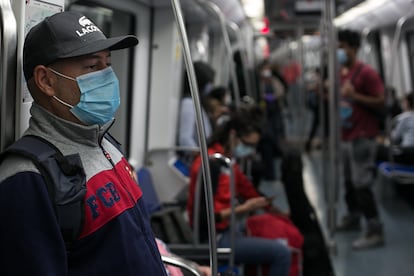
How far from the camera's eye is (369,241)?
4734 mm

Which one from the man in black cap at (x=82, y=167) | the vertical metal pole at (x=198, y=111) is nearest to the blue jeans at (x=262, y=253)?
the vertical metal pole at (x=198, y=111)

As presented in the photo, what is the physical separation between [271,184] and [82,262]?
6215 mm

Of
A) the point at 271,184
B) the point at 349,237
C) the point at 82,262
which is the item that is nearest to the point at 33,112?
the point at 82,262

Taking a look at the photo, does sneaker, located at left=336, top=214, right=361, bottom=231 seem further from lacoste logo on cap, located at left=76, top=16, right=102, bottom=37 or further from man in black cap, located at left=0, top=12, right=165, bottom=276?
lacoste logo on cap, located at left=76, top=16, right=102, bottom=37

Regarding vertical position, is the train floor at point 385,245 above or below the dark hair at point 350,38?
below

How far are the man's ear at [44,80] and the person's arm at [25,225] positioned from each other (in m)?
0.28

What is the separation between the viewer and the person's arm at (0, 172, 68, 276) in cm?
128

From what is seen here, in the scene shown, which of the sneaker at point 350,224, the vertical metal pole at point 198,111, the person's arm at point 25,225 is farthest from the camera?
the sneaker at point 350,224

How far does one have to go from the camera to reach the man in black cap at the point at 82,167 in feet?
4.27

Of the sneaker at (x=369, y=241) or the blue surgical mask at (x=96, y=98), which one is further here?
the sneaker at (x=369, y=241)

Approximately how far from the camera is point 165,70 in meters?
4.80

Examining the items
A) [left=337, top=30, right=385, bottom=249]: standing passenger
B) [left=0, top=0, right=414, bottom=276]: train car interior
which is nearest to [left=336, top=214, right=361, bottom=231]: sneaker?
[left=0, top=0, right=414, bottom=276]: train car interior

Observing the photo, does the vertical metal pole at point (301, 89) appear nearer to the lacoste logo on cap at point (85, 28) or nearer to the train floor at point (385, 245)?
the train floor at point (385, 245)

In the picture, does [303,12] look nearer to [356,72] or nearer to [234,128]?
[356,72]
